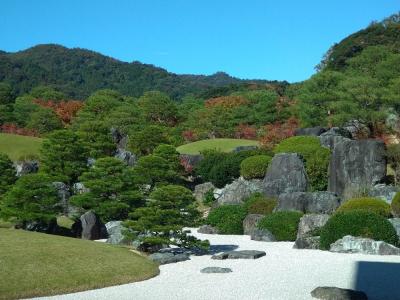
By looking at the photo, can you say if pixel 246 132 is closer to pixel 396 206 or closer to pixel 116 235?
pixel 396 206

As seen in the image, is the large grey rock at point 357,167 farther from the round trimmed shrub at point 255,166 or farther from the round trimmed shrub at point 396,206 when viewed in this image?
the round trimmed shrub at point 255,166

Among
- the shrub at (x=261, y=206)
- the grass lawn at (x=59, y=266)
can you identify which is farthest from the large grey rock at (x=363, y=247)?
the shrub at (x=261, y=206)

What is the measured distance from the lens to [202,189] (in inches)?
989

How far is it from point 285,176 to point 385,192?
430 cm

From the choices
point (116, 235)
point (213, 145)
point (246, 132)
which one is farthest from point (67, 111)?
point (116, 235)

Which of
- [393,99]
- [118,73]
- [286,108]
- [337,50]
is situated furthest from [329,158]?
[118,73]

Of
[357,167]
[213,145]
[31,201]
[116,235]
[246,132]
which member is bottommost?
[116,235]

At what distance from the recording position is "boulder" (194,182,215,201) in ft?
81.7

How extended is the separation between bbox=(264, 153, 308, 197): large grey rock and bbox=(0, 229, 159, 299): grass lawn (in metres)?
10.1

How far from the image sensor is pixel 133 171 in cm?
2005

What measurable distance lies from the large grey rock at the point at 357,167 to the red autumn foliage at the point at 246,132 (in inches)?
837

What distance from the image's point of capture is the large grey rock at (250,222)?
1675 centimetres

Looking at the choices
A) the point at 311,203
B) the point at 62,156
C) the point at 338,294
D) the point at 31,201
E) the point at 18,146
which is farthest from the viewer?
the point at 18,146

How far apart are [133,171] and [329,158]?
8.52 metres
